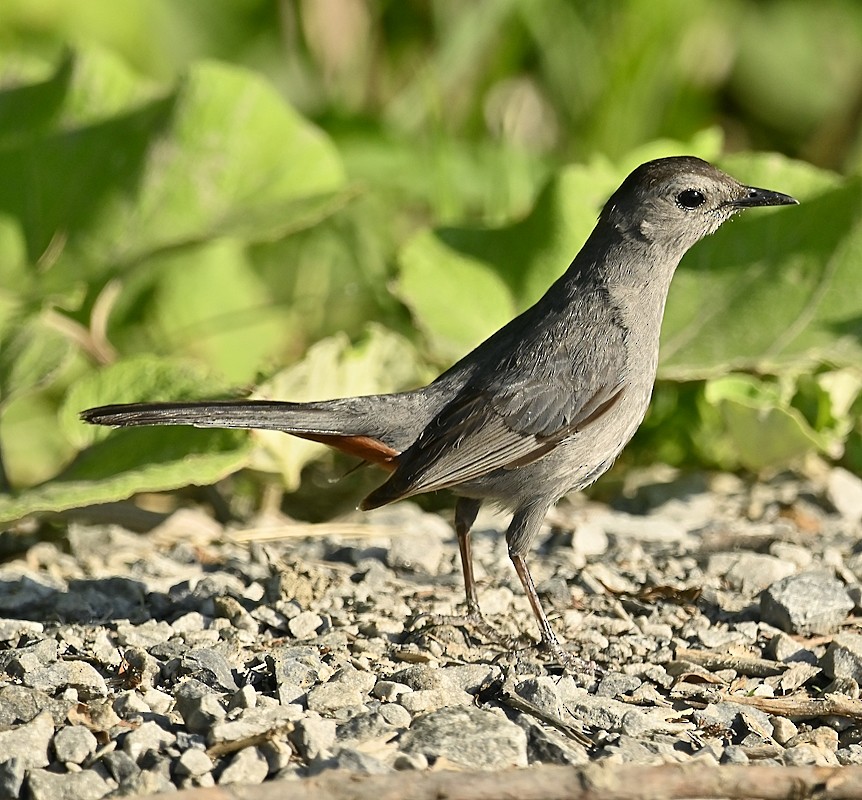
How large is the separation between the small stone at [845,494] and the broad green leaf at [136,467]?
233 centimetres

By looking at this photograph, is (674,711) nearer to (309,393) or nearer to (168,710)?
(168,710)

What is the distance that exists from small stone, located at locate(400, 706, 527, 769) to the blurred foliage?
57.1 inches

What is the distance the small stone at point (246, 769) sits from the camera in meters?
3.06

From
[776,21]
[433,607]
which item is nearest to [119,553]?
[433,607]

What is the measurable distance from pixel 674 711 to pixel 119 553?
2245mm

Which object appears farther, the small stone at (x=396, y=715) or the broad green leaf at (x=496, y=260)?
the broad green leaf at (x=496, y=260)

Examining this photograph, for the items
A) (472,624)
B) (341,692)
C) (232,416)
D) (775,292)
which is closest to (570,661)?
(472,624)

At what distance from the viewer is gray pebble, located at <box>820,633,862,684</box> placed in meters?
3.75

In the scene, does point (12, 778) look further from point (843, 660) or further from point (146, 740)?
point (843, 660)

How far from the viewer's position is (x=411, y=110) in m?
7.95

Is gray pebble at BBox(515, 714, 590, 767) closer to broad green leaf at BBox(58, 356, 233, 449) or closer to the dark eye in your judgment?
the dark eye

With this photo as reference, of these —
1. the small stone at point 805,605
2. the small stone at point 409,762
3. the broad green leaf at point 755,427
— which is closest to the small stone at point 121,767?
the small stone at point 409,762

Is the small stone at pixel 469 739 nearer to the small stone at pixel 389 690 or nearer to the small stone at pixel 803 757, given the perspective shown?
the small stone at pixel 389 690

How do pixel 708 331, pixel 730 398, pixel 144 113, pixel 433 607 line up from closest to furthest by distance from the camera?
pixel 433 607 < pixel 730 398 < pixel 708 331 < pixel 144 113
